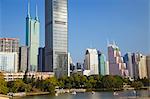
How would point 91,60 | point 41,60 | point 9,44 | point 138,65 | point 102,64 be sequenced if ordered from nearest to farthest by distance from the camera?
point 138,65 < point 9,44 < point 41,60 < point 102,64 < point 91,60

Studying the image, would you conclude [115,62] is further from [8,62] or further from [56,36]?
[8,62]

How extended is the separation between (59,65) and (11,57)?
3021 mm

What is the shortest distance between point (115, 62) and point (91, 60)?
9.72ft

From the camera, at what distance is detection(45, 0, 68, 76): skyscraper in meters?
18.2

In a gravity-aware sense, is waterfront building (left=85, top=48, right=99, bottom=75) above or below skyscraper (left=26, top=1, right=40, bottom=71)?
below

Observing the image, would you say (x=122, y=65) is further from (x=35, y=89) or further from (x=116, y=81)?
(x=35, y=89)

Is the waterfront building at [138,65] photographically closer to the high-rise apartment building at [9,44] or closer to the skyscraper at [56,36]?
the skyscraper at [56,36]

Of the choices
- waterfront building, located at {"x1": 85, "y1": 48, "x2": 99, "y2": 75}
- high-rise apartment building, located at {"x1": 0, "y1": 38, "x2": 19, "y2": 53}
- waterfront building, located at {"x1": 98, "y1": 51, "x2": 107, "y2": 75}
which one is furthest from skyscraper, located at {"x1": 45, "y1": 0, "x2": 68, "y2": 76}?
waterfront building, located at {"x1": 85, "y1": 48, "x2": 99, "y2": 75}

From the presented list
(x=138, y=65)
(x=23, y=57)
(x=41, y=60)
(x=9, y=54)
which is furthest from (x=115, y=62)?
(x=138, y=65)

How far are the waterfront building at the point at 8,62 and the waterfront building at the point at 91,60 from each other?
682 centimetres

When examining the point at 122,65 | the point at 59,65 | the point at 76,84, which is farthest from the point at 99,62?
the point at 76,84

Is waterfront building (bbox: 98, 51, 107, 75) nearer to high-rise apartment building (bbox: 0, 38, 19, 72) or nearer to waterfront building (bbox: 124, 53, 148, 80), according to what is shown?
waterfront building (bbox: 124, 53, 148, 80)

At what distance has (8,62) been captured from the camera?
1816 centimetres

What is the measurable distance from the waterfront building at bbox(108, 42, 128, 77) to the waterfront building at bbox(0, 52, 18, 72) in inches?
250
